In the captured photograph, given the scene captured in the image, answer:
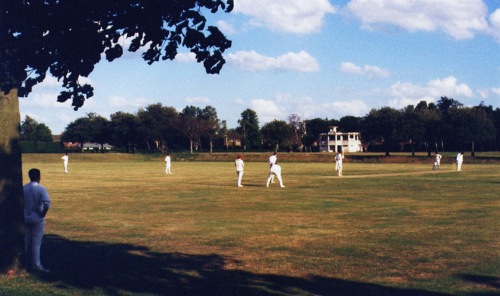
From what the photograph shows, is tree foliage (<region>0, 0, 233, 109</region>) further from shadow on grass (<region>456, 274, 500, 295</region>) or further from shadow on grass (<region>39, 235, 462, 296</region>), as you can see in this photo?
shadow on grass (<region>456, 274, 500, 295</region>)

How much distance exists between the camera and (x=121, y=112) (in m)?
122

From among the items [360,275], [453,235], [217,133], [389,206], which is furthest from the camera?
[217,133]

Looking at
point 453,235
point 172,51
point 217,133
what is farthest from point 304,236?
point 217,133

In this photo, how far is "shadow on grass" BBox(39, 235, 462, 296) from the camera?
22.7 feet

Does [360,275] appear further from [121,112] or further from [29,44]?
[121,112]

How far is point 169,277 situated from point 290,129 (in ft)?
380

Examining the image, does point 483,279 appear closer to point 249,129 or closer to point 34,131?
point 249,129

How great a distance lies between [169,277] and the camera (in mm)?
7742

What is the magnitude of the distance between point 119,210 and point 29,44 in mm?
10675

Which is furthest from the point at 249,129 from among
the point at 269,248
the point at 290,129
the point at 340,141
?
the point at 269,248

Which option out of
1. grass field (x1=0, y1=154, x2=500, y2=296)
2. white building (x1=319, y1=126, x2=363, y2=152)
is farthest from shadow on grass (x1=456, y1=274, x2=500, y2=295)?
white building (x1=319, y1=126, x2=363, y2=152)

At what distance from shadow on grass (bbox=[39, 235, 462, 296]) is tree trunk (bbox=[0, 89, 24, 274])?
661 millimetres

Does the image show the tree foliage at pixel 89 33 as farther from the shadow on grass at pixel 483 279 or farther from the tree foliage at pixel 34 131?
the tree foliage at pixel 34 131

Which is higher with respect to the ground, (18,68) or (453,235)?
(18,68)
